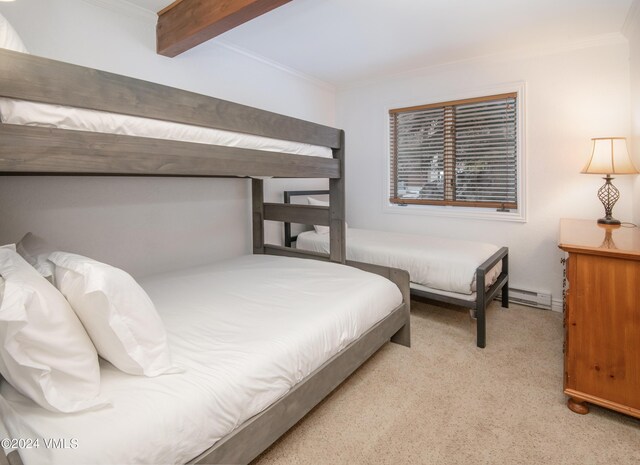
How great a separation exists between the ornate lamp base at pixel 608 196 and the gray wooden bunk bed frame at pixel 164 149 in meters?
1.82

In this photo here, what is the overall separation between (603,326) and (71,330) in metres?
2.07

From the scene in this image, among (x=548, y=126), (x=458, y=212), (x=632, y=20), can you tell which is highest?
(x=632, y=20)

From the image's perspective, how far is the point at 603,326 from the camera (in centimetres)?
156

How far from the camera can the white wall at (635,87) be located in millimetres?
2358

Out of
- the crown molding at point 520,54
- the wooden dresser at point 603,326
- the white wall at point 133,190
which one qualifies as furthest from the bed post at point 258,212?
the wooden dresser at point 603,326

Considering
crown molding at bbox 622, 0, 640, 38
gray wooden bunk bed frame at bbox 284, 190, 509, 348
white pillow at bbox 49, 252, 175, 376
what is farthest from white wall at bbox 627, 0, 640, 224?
white pillow at bbox 49, 252, 175, 376

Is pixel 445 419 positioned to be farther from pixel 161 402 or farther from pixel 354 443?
pixel 161 402

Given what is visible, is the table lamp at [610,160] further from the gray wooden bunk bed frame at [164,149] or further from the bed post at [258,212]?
the bed post at [258,212]

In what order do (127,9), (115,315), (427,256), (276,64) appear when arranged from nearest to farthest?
(115,315) → (127,9) → (427,256) → (276,64)

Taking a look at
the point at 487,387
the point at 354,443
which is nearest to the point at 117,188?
the point at 354,443

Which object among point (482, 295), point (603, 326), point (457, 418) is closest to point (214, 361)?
point (457, 418)

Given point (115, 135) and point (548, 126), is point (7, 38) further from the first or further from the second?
point (548, 126)

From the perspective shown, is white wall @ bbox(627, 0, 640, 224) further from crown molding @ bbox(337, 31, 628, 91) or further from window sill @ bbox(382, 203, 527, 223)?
window sill @ bbox(382, 203, 527, 223)

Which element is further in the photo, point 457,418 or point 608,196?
point 608,196
